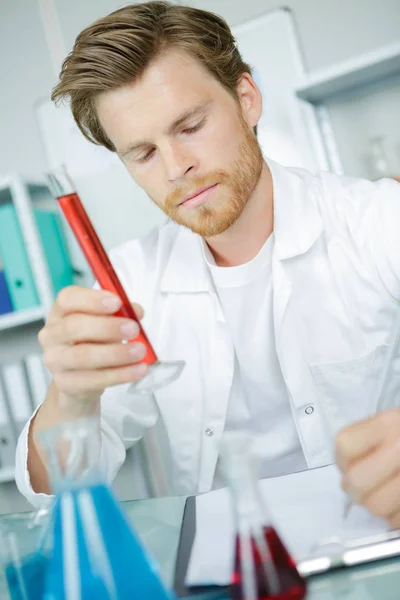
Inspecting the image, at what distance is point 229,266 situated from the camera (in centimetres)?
139

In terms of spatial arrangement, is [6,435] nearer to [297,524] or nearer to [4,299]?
[4,299]

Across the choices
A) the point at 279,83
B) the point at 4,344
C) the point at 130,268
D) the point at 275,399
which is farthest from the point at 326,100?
the point at 4,344

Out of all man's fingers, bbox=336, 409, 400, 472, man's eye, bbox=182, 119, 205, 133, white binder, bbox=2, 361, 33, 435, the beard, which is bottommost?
white binder, bbox=2, 361, 33, 435

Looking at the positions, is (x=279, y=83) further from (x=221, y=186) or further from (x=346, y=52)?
(x=221, y=186)

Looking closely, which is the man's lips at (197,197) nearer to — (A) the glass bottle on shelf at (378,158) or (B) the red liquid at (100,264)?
(B) the red liquid at (100,264)

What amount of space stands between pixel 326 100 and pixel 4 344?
1.63 meters

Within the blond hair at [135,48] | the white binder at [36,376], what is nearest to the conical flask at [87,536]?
the blond hair at [135,48]

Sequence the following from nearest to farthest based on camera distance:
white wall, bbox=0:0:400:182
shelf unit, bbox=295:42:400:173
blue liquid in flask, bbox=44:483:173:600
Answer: blue liquid in flask, bbox=44:483:173:600 → shelf unit, bbox=295:42:400:173 → white wall, bbox=0:0:400:182

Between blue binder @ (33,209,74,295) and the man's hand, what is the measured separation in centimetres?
186

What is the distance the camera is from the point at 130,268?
4.85 feet

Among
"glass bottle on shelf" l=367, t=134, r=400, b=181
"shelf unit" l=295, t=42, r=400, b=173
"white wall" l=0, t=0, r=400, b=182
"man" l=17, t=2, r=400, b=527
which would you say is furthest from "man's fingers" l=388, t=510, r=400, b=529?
"white wall" l=0, t=0, r=400, b=182

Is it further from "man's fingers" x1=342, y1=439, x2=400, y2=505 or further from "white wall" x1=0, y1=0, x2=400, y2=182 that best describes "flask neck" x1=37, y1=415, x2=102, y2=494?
"white wall" x1=0, y1=0, x2=400, y2=182

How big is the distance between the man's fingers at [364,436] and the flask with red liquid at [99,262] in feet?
0.71

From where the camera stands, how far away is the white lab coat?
1.22 m
